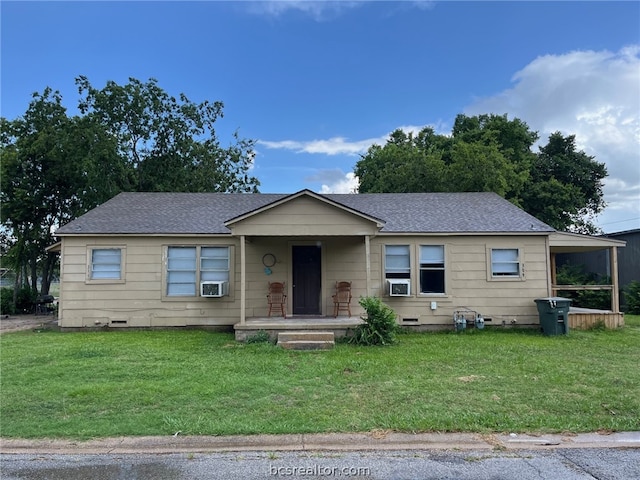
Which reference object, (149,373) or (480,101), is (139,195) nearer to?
(149,373)

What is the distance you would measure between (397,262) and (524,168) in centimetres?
1703

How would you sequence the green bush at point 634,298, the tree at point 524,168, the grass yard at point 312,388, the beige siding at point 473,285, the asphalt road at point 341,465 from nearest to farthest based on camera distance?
1. the asphalt road at point 341,465
2. the grass yard at point 312,388
3. the beige siding at point 473,285
4. the green bush at point 634,298
5. the tree at point 524,168

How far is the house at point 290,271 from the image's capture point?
1163cm

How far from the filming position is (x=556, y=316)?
35.8 ft

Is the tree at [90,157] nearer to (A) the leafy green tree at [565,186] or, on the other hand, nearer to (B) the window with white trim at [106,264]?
(B) the window with white trim at [106,264]

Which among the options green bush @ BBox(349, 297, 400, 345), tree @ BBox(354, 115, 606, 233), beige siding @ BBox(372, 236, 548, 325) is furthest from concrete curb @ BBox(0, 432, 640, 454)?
tree @ BBox(354, 115, 606, 233)

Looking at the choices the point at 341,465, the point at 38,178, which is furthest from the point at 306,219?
the point at 38,178

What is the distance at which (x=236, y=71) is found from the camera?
698 inches

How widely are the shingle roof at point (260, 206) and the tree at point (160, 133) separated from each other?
823 cm

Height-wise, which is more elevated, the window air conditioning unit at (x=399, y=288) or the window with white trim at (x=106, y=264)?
the window with white trim at (x=106, y=264)

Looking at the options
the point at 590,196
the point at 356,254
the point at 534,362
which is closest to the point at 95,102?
the point at 356,254

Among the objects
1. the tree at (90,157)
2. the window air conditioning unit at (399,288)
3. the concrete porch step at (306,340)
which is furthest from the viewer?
the tree at (90,157)

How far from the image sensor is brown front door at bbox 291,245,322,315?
1195cm

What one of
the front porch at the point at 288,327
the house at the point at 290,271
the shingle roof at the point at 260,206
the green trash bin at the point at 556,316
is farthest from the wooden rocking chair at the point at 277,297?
the green trash bin at the point at 556,316
